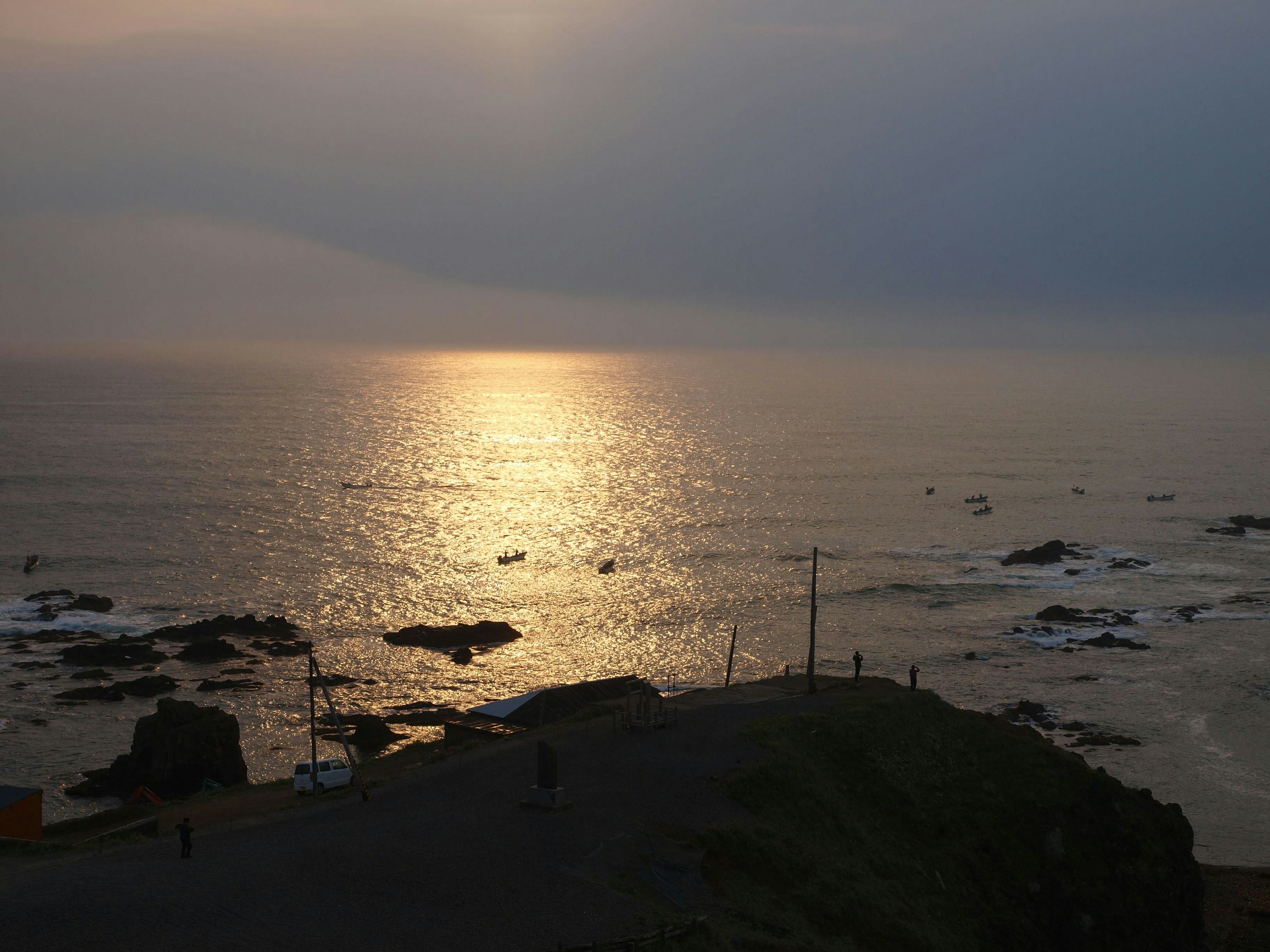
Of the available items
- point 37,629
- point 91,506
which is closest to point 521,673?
point 37,629

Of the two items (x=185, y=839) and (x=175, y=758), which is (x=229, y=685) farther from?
(x=185, y=839)

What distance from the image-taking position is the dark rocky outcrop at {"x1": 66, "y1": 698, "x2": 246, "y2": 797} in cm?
4250

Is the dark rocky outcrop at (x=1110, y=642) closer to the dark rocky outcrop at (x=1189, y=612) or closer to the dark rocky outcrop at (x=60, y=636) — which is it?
the dark rocky outcrop at (x=1189, y=612)

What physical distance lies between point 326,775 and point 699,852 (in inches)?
642

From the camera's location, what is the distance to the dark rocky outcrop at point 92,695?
53.9 meters

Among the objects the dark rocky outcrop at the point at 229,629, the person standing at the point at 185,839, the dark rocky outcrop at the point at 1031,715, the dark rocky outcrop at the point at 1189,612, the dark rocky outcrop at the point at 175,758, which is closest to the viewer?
the person standing at the point at 185,839

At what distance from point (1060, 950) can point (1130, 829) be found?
18.4ft

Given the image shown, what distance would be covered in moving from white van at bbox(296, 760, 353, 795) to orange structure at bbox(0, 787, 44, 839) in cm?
739

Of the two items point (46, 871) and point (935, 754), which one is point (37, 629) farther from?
point (935, 754)

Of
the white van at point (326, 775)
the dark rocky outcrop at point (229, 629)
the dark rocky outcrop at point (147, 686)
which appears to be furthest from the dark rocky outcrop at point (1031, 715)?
the dark rocky outcrop at point (147, 686)

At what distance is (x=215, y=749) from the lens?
43062 mm

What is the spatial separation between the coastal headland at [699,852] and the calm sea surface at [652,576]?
1455cm

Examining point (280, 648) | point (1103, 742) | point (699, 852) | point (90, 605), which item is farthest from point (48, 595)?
point (1103, 742)

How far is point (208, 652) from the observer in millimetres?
61094
